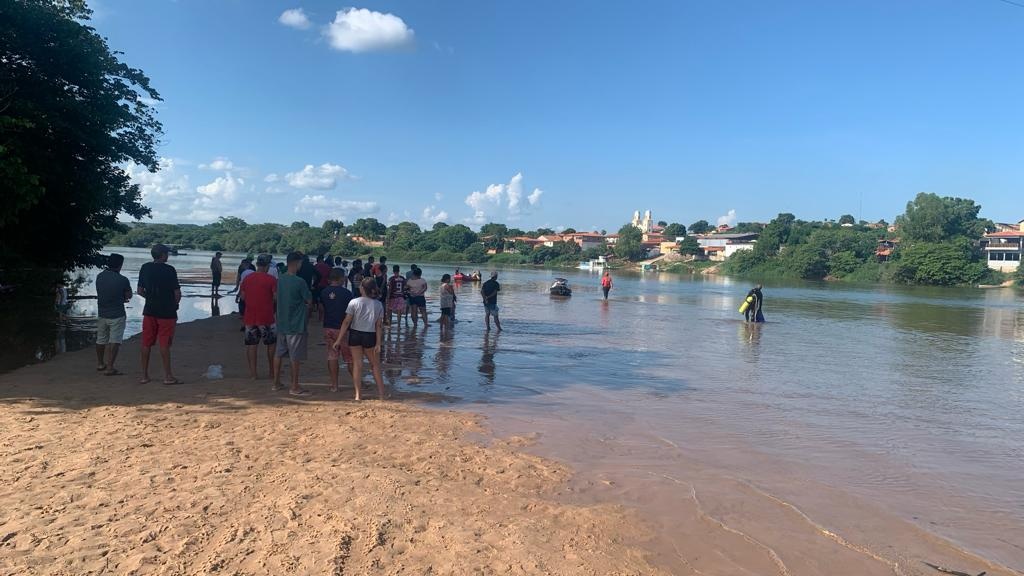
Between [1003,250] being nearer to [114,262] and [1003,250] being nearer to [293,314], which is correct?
[293,314]

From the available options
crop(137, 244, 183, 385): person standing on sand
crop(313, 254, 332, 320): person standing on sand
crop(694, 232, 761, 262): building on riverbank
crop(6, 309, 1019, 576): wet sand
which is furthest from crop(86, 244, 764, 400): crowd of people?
crop(694, 232, 761, 262): building on riverbank

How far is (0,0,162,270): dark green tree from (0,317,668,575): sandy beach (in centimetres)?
893

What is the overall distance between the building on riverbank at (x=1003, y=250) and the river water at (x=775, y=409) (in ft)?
257

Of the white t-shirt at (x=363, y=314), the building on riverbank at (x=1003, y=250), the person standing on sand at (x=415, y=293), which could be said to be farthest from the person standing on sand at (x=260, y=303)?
the building on riverbank at (x=1003, y=250)

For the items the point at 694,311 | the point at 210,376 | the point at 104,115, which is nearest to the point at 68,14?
the point at 104,115

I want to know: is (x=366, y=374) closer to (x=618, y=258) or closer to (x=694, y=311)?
(x=694, y=311)

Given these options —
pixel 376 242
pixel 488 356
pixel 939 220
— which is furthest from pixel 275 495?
pixel 376 242

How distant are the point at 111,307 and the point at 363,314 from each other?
3554 mm

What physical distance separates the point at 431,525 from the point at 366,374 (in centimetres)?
570

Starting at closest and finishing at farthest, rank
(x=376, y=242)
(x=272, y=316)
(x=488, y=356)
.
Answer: (x=272, y=316), (x=488, y=356), (x=376, y=242)

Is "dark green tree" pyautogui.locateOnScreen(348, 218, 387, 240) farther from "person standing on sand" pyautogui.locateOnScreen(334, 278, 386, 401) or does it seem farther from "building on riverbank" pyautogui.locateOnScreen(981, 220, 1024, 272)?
"person standing on sand" pyautogui.locateOnScreen(334, 278, 386, 401)

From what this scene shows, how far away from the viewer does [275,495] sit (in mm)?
4551

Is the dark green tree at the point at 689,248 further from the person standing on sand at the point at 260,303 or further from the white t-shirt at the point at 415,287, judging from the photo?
the person standing on sand at the point at 260,303

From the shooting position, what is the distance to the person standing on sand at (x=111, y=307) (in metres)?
8.11
